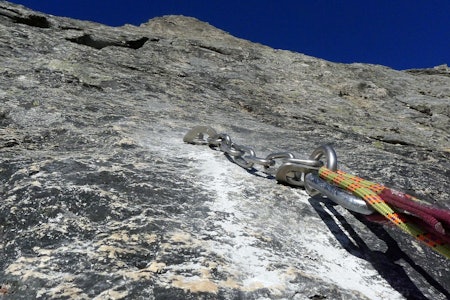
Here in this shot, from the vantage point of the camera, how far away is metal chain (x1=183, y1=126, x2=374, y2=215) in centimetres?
222

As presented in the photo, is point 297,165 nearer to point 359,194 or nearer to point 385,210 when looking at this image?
point 359,194

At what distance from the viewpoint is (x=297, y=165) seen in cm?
285

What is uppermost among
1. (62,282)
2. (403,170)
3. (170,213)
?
(403,170)

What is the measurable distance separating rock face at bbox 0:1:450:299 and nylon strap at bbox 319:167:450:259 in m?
0.31

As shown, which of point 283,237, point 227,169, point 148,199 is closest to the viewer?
point 283,237

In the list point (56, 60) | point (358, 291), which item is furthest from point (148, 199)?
point (56, 60)

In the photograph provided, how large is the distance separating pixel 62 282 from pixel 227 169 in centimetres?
166

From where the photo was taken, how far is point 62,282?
177cm

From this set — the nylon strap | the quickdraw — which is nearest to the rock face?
the quickdraw

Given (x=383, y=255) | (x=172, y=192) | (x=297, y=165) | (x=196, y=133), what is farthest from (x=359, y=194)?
(x=196, y=133)

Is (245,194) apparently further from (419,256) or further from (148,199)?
(419,256)

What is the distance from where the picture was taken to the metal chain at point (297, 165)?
2.22 meters

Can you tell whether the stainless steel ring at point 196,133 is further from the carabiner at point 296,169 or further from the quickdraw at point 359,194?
the carabiner at point 296,169

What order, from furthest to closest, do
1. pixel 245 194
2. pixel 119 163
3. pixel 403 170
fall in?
pixel 403 170, pixel 119 163, pixel 245 194
